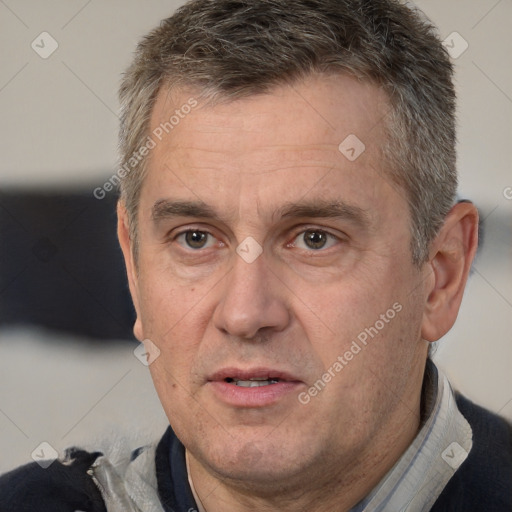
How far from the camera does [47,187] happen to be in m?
2.54

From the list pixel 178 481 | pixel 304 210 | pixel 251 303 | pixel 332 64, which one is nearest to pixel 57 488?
pixel 178 481

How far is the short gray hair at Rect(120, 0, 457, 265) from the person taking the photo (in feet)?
5.02

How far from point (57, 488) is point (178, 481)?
0.88ft

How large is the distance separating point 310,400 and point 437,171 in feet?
1.66

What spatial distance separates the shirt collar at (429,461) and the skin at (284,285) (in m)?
0.06

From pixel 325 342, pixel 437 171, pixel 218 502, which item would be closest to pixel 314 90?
pixel 437 171

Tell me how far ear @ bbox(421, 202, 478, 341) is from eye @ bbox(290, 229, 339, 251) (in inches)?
9.8

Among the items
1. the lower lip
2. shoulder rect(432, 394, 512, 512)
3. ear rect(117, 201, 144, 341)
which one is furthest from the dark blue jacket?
the lower lip

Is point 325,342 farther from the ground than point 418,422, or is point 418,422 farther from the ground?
point 325,342

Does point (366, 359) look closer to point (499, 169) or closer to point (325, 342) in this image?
point (325, 342)

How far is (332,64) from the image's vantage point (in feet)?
5.04

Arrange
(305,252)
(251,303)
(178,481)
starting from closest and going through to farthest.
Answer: (251,303)
(305,252)
(178,481)

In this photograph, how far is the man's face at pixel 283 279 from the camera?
4.83 ft

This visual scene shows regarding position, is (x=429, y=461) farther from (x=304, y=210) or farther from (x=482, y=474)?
(x=304, y=210)
